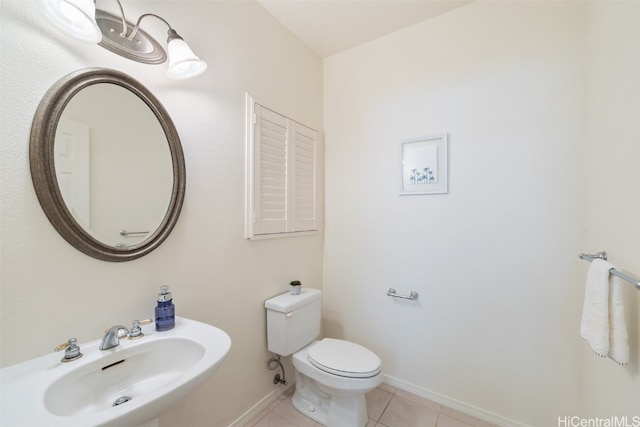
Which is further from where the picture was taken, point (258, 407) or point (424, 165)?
point (424, 165)

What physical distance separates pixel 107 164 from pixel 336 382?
1.49 m

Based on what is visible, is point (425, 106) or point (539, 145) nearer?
point (539, 145)

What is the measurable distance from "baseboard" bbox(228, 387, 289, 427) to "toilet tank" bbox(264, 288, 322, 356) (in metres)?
0.34

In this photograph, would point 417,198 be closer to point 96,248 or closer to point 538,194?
point 538,194

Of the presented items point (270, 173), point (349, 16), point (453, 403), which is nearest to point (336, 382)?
point (453, 403)

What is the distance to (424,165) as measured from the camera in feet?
5.89

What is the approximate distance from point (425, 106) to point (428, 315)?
4.76 ft

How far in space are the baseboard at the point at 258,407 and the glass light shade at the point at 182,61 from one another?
185 cm

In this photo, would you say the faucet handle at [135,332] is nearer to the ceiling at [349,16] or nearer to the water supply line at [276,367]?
the water supply line at [276,367]

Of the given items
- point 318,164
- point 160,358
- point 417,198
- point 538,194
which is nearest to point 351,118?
point 318,164

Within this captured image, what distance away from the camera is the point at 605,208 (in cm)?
114

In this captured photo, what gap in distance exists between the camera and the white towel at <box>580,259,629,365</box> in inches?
34.7

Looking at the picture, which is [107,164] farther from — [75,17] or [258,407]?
[258,407]

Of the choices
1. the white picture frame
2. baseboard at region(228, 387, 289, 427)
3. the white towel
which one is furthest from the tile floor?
the white picture frame
